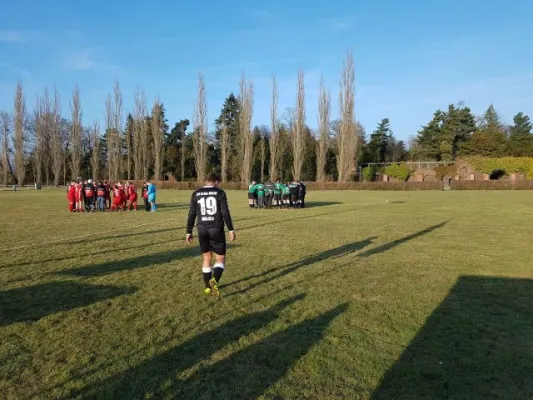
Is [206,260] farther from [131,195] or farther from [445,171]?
[445,171]

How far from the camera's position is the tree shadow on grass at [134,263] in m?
8.30

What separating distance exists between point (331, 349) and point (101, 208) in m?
21.4

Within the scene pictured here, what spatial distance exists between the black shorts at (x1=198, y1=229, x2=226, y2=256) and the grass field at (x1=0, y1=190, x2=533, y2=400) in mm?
707

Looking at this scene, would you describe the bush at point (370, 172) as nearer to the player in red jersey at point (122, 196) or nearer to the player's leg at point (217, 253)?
the player in red jersey at point (122, 196)

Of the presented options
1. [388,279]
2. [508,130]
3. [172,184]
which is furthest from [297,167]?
[508,130]

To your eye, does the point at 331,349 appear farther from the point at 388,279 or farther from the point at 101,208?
the point at 101,208

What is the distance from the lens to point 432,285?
7.44 m


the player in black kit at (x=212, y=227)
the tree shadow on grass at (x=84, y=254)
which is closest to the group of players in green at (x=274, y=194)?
the tree shadow on grass at (x=84, y=254)

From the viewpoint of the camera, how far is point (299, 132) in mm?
60750

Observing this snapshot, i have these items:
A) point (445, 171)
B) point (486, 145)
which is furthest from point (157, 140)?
point (486, 145)

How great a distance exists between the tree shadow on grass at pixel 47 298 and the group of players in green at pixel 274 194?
18.1 meters

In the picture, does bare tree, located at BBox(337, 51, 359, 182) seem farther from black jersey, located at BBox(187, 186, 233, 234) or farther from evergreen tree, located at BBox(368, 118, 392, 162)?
black jersey, located at BBox(187, 186, 233, 234)

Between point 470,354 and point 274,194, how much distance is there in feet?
69.3

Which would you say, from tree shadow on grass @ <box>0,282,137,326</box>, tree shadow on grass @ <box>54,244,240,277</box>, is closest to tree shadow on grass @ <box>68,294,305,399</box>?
tree shadow on grass @ <box>0,282,137,326</box>
